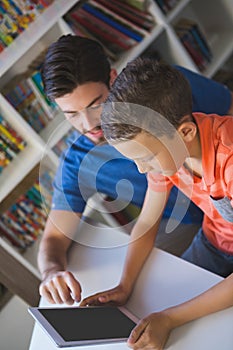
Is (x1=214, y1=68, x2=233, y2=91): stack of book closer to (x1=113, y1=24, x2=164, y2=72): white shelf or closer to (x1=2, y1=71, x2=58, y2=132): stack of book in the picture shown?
(x1=113, y1=24, x2=164, y2=72): white shelf

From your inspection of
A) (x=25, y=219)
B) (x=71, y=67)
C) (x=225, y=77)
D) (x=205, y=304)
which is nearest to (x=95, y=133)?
(x=71, y=67)

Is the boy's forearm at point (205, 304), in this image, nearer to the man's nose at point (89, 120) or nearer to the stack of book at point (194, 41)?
the man's nose at point (89, 120)

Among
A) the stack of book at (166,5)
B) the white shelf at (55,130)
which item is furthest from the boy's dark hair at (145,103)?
the stack of book at (166,5)

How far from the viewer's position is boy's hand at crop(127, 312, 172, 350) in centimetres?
99

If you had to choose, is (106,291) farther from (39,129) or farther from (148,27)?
(148,27)

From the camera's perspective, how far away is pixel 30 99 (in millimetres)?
1787

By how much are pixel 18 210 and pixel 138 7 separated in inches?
34.2

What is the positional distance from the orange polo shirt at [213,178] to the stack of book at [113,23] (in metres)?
0.86

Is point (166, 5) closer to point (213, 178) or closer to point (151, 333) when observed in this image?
point (213, 178)

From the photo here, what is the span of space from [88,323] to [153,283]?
0.20 m

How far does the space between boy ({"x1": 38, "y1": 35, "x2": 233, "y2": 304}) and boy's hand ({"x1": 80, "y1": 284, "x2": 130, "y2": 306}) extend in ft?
0.11

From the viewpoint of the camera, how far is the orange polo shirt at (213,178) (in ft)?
3.51

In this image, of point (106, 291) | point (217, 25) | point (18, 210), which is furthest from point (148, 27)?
point (106, 291)

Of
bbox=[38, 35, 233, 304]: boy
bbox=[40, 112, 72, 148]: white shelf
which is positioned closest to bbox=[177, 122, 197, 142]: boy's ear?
bbox=[38, 35, 233, 304]: boy
